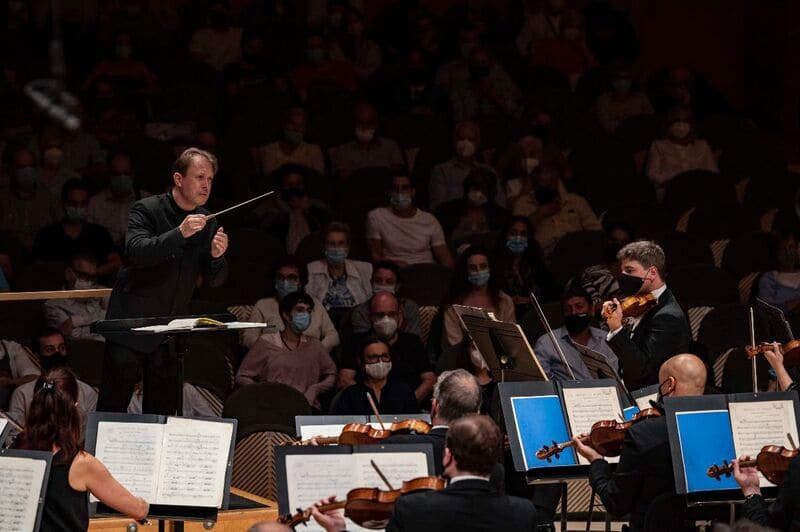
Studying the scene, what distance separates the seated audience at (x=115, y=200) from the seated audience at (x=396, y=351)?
2.18 metres

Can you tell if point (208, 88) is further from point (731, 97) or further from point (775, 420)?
point (775, 420)

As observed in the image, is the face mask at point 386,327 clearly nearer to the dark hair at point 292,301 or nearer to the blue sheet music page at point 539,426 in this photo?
the dark hair at point 292,301

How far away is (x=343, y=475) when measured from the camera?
14.1 ft

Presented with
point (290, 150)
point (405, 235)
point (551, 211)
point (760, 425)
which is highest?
point (290, 150)

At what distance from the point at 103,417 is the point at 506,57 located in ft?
26.8

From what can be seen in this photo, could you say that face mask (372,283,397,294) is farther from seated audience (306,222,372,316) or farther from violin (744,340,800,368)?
violin (744,340,800,368)

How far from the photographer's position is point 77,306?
792cm

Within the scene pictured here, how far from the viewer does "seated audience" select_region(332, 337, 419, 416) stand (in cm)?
688

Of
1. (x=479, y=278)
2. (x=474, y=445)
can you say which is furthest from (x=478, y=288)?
(x=474, y=445)

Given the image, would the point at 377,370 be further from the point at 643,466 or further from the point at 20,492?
the point at 20,492

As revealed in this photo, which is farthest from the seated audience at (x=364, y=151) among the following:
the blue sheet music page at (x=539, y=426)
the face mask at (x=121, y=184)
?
the blue sheet music page at (x=539, y=426)

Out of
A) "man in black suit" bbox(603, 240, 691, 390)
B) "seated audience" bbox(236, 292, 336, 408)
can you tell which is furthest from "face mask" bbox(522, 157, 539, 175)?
"man in black suit" bbox(603, 240, 691, 390)

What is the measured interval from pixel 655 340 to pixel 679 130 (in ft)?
17.5

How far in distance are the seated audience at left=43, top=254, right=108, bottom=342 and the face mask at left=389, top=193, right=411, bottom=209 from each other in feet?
6.58
